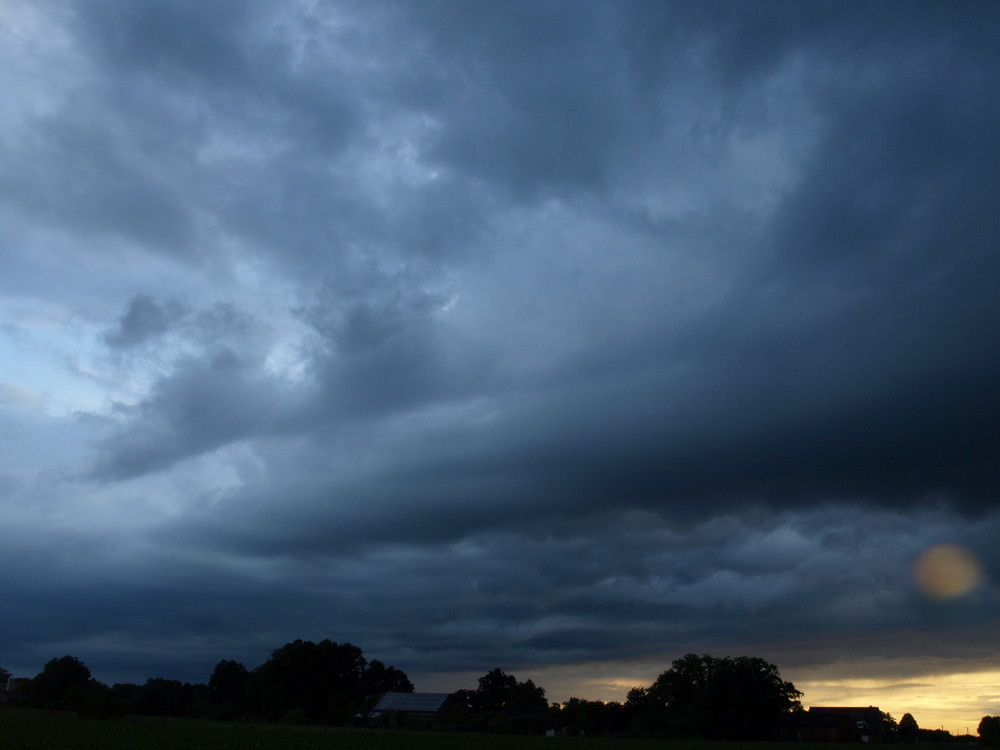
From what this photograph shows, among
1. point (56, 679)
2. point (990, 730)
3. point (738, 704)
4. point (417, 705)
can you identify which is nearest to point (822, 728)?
point (990, 730)

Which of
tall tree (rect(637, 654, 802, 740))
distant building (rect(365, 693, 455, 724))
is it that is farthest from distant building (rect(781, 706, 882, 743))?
distant building (rect(365, 693, 455, 724))

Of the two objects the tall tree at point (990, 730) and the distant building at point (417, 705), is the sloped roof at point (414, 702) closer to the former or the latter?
the distant building at point (417, 705)

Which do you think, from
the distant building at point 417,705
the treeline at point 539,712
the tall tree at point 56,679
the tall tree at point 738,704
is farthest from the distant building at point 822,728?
the tall tree at point 56,679

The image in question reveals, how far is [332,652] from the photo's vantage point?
198m

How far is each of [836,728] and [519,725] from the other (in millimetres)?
84362

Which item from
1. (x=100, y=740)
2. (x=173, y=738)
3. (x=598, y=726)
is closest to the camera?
(x=100, y=740)

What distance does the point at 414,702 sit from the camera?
193375mm

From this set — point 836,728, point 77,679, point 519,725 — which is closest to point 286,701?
point 77,679

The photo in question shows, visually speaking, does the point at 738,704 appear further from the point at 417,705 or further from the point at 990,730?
the point at 417,705

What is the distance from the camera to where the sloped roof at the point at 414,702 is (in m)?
188

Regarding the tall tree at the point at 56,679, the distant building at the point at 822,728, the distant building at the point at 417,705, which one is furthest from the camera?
the distant building at the point at 417,705

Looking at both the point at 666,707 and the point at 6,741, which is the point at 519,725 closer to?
the point at 666,707

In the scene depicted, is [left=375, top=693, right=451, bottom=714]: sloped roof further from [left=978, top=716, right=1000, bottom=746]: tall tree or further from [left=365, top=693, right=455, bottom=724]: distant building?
[left=978, top=716, right=1000, bottom=746]: tall tree

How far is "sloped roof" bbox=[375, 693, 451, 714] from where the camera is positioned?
18801 cm
